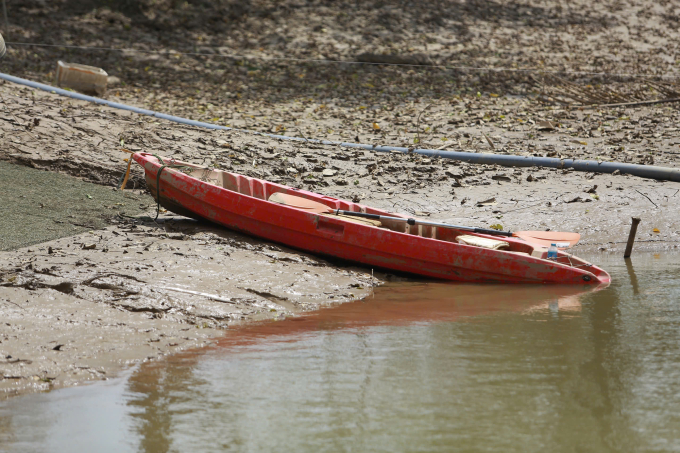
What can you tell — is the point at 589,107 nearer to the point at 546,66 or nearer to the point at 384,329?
the point at 546,66

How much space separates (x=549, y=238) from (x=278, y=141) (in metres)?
4.90

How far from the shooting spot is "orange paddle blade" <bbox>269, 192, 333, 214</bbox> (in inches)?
305

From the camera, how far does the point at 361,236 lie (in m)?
7.27

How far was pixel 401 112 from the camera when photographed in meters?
13.3

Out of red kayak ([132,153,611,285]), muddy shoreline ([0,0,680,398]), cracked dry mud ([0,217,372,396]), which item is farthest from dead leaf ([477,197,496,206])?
cracked dry mud ([0,217,372,396])

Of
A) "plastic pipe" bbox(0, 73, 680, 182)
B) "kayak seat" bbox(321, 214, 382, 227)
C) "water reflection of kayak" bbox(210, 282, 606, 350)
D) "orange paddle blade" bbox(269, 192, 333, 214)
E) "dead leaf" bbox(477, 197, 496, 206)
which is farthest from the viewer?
"plastic pipe" bbox(0, 73, 680, 182)

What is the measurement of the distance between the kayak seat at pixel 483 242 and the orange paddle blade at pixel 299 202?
4.71 feet

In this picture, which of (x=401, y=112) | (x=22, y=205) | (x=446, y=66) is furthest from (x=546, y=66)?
(x=22, y=205)

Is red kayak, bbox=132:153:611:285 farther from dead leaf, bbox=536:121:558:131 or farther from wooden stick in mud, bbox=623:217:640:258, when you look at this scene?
dead leaf, bbox=536:121:558:131

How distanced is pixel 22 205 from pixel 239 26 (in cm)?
1124

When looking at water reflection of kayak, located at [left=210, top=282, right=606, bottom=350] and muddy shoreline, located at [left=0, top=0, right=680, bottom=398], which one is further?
muddy shoreline, located at [left=0, top=0, right=680, bottom=398]

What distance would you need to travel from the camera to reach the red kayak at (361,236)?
23.1 ft

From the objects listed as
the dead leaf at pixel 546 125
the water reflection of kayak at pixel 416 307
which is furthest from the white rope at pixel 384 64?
the water reflection of kayak at pixel 416 307

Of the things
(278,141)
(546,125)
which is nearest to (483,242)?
(278,141)
